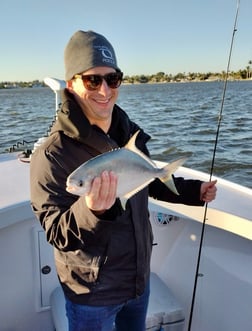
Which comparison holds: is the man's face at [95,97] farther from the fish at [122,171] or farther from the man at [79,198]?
the fish at [122,171]

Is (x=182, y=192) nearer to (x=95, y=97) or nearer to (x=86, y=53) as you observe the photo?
(x=95, y=97)

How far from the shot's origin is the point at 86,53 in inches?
69.4

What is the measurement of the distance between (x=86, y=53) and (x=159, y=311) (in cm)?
208

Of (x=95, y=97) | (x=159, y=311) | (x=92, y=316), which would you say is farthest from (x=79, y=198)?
(x=159, y=311)

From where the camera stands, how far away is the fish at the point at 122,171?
52.4 inches

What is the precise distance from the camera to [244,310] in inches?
110

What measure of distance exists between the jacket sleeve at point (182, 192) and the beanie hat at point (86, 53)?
0.75 metres

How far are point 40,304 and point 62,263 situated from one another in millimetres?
1499

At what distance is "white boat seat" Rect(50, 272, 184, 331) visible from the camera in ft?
9.46

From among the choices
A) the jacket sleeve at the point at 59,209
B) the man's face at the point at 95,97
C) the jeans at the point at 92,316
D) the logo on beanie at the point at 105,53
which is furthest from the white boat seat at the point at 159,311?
the logo on beanie at the point at 105,53

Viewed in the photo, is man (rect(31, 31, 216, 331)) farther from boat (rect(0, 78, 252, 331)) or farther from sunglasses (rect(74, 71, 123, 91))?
boat (rect(0, 78, 252, 331))

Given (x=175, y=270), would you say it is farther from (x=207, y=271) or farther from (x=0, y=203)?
(x=0, y=203)

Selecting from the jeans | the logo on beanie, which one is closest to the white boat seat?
the jeans

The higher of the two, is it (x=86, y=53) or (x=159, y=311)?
(x=86, y=53)
